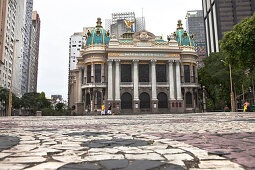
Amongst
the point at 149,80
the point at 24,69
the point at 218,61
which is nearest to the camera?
the point at 218,61

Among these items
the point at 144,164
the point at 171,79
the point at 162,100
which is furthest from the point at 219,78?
the point at 144,164

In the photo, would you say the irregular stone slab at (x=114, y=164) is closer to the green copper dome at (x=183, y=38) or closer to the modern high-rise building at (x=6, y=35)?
the green copper dome at (x=183, y=38)

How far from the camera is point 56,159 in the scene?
273 centimetres

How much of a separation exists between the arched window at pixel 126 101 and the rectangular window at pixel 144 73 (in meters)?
4.49

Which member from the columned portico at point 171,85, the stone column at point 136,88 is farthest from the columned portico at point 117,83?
the columned portico at point 171,85

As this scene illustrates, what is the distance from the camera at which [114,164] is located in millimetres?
2430

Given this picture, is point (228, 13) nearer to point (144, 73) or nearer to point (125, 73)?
point (144, 73)

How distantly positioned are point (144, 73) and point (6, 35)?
44.5 metres

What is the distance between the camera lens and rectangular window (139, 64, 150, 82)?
4716 centimetres

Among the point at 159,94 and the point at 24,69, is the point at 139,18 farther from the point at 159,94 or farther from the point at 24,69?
the point at 159,94

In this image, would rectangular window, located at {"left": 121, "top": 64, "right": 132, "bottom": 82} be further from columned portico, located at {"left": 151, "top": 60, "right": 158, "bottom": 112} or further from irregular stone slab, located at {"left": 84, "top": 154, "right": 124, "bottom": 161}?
irregular stone slab, located at {"left": 84, "top": 154, "right": 124, "bottom": 161}

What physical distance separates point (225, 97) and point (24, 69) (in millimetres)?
89818

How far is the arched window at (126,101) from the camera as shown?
4559 cm

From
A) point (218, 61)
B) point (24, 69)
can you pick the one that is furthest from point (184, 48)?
point (24, 69)
